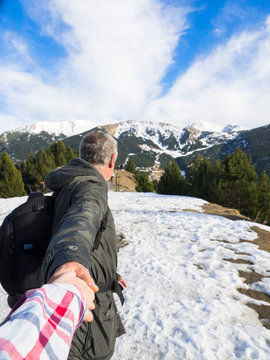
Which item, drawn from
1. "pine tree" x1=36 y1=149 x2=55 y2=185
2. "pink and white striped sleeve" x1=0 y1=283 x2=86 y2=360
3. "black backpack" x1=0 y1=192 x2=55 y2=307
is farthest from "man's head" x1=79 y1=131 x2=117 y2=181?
"pine tree" x1=36 y1=149 x2=55 y2=185

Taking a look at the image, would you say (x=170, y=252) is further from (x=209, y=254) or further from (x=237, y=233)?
(x=237, y=233)

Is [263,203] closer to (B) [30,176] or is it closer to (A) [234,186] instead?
(A) [234,186]

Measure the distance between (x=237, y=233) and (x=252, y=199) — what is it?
19117 mm

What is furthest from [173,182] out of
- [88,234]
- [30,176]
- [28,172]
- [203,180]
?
[88,234]

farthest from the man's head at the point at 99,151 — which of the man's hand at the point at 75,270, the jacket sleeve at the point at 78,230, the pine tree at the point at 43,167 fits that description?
the pine tree at the point at 43,167

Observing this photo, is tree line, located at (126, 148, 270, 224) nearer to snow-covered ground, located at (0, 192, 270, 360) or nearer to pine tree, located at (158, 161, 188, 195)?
pine tree, located at (158, 161, 188, 195)

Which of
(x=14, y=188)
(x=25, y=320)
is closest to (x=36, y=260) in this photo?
(x=25, y=320)

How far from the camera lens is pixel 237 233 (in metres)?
7.86

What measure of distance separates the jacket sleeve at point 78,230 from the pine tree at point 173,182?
107 ft

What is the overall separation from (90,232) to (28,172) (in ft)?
150

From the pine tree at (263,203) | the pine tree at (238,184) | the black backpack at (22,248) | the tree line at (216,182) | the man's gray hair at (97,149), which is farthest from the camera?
the pine tree at (263,203)

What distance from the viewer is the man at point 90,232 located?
4.29 ft

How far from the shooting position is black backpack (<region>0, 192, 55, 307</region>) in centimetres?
165

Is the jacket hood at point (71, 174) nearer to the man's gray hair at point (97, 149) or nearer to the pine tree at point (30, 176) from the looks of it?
the man's gray hair at point (97, 149)
